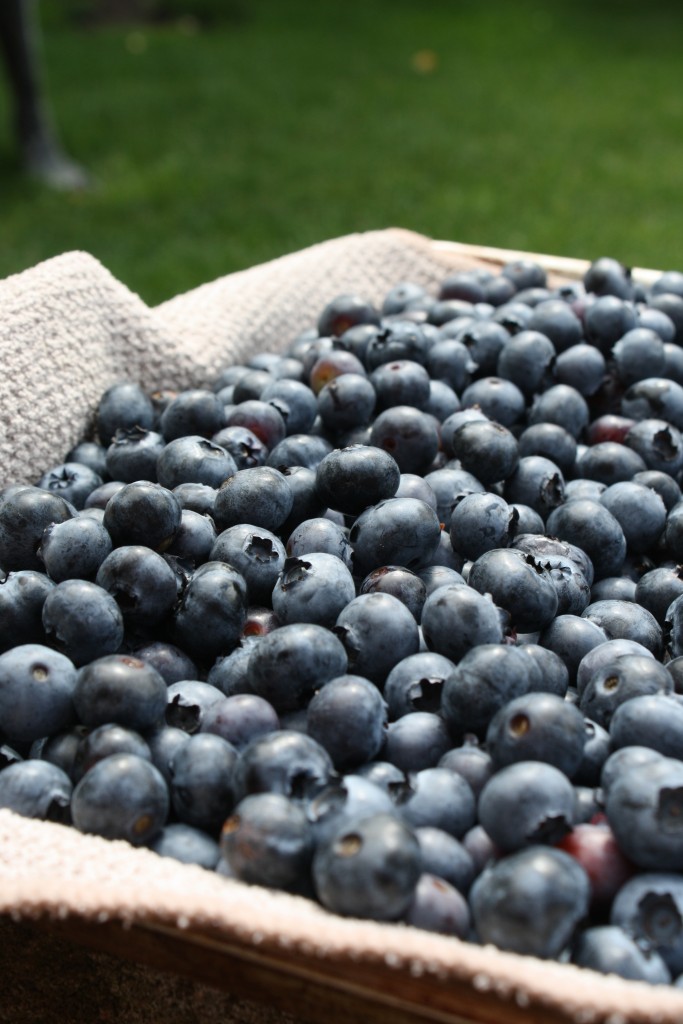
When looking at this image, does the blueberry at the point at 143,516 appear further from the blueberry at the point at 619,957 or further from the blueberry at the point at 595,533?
the blueberry at the point at 619,957

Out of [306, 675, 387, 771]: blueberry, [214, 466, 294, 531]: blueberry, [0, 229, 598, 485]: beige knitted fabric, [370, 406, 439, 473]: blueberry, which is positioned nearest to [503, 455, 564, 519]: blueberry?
[370, 406, 439, 473]: blueberry

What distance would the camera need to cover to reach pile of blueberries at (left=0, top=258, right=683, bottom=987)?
0.95 m

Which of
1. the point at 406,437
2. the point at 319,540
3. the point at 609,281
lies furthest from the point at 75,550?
the point at 609,281

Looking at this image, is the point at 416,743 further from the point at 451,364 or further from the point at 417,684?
the point at 451,364

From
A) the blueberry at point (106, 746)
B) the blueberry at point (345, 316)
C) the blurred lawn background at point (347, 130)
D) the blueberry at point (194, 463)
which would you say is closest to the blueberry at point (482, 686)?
the blueberry at point (106, 746)

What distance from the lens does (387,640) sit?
3.90 feet

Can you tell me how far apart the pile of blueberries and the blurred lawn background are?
7.13ft

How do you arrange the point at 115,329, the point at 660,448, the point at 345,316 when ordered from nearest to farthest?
the point at 660,448, the point at 115,329, the point at 345,316

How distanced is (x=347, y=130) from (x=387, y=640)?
5011mm

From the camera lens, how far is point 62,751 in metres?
1.13

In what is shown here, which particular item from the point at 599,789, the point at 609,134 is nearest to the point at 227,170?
the point at 609,134

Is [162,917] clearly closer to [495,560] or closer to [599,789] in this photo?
[599,789]

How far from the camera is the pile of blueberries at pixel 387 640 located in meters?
0.95

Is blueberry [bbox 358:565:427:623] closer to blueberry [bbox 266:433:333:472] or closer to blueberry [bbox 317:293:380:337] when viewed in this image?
blueberry [bbox 266:433:333:472]
